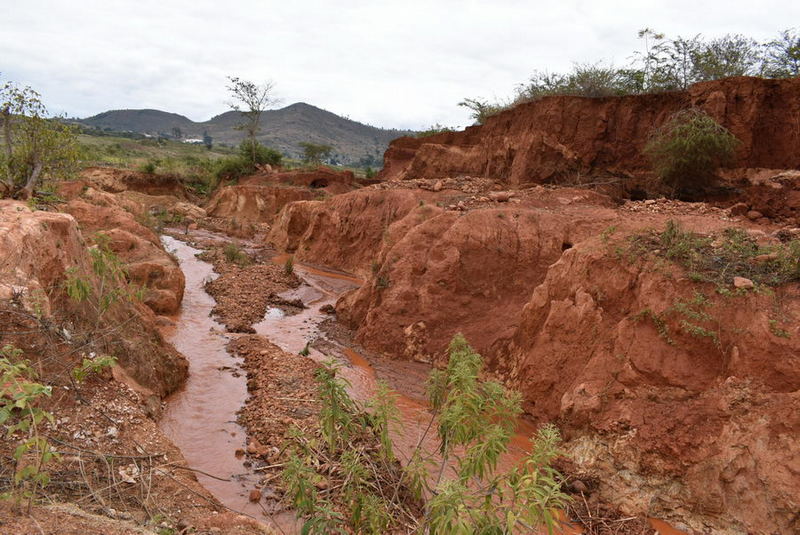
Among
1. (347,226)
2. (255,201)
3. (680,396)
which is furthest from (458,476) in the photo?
(255,201)

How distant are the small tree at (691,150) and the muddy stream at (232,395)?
8032 mm

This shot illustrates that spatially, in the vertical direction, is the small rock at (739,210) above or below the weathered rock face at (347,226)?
above

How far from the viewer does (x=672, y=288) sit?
6.14m

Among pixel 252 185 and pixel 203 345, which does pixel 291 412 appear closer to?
pixel 203 345

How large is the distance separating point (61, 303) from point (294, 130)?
10698 cm

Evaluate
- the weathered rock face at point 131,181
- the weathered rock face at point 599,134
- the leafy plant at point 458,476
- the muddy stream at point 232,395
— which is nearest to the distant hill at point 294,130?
the weathered rock face at point 131,181

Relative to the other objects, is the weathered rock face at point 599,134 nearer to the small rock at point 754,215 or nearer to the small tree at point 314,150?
the small rock at point 754,215

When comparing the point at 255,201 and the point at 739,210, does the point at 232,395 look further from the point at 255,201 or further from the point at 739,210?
the point at 255,201

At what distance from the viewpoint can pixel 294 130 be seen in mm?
105938

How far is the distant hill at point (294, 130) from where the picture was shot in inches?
3893

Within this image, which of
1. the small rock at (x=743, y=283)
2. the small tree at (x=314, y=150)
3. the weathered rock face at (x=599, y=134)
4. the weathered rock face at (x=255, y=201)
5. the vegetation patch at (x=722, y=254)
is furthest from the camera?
the small tree at (x=314, y=150)

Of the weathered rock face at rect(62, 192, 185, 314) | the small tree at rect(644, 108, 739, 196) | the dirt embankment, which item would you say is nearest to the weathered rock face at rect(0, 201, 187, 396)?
the weathered rock face at rect(62, 192, 185, 314)

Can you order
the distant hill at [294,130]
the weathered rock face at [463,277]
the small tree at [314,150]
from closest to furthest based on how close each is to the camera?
1. the weathered rock face at [463,277]
2. the small tree at [314,150]
3. the distant hill at [294,130]

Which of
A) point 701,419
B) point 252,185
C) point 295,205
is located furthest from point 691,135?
point 252,185
